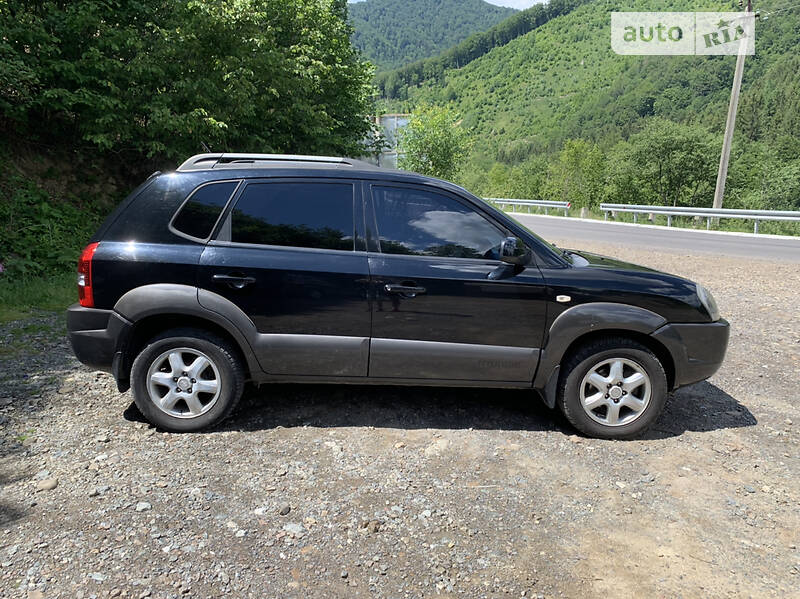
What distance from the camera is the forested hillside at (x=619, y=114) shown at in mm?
48844

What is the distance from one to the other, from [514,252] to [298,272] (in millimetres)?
1466

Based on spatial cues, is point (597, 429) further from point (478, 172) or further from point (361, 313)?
point (478, 172)

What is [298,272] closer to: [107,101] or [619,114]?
[107,101]

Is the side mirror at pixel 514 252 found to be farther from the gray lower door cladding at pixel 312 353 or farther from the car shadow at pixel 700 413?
the car shadow at pixel 700 413

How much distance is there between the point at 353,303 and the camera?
378cm

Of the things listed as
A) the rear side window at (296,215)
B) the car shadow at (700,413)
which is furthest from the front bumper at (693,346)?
the rear side window at (296,215)

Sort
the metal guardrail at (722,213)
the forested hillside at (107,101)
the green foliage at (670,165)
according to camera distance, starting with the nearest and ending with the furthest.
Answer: the forested hillside at (107,101), the metal guardrail at (722,213), the green foliage at (670,165)

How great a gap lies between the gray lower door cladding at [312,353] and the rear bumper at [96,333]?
923 mm

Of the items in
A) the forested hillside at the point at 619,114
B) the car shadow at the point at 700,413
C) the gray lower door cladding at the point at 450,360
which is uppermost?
the forested hillside at the point at 619,114

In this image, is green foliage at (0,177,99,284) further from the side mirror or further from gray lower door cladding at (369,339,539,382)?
the side mirror

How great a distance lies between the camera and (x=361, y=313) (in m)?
3.79

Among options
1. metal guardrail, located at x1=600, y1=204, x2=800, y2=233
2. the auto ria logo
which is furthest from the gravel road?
the auto ria logo

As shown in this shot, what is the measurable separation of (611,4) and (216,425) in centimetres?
21142

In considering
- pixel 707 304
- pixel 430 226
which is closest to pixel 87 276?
pixel 430 226
